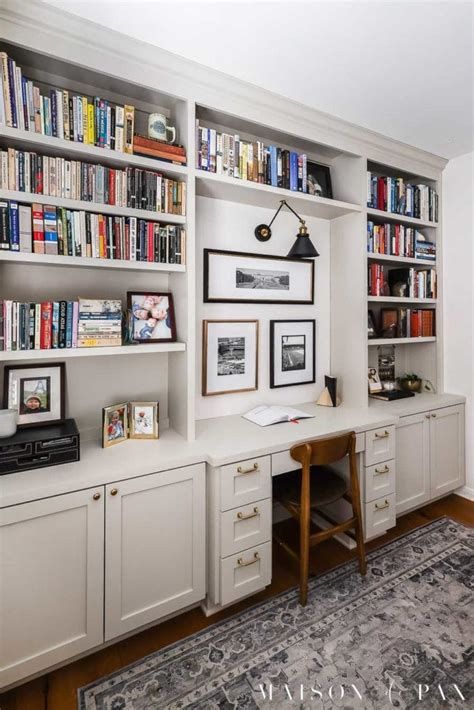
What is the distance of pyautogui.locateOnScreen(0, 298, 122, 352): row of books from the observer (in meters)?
1.47

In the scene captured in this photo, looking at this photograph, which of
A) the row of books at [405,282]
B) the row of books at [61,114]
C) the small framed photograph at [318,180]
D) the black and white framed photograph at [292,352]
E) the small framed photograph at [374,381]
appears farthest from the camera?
the small framed photograph at [374,381]

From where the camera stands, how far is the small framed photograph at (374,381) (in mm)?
2783

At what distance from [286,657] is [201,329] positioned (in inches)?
63.8

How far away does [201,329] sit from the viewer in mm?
2160

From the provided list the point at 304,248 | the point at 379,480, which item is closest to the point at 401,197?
the point at 304,248

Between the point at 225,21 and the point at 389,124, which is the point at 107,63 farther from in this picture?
the point at 389,124

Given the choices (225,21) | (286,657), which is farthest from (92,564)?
(225,21)

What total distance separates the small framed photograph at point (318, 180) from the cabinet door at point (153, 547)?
184cm

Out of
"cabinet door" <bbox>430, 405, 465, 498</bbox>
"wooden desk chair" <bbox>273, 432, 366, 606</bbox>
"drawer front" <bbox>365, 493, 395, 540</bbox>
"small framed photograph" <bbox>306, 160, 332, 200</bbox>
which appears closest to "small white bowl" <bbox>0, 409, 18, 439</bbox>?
"wooden desk chair" <bbox>273, 432, 366, 606</bbox>

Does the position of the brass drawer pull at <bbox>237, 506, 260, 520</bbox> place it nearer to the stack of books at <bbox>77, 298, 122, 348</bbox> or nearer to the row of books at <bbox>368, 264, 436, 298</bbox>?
the stack of books at <bbox>77, 298, 122, 348</bbox>

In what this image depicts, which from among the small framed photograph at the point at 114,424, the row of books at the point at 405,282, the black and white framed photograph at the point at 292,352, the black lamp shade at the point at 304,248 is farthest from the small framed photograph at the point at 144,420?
the row of books at the point at 405,282

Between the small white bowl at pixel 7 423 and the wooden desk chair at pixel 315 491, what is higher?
the small white bowl at pixel 7 423

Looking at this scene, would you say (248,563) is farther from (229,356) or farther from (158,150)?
(158,150)

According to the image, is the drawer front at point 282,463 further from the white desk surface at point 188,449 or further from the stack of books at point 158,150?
the stack of books at point 158,150
